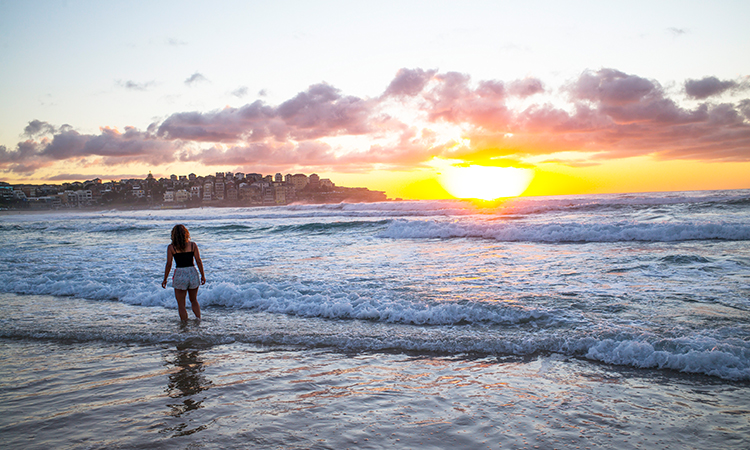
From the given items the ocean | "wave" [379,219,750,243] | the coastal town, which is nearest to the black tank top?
the ocean

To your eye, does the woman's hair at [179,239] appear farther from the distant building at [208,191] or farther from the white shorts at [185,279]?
the distant building at [208,191]

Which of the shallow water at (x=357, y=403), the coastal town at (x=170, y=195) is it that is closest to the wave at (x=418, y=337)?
the shallow water at (x=357, y=403)

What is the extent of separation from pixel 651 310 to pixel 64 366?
862cm

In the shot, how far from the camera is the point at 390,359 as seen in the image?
5125mm

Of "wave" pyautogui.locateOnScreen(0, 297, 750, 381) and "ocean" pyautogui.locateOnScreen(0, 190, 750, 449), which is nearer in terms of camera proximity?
"ocean" pyautogui.locateOnScreen(0, 190, 750, 449)

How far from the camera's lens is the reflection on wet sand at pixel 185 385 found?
11.2 ft

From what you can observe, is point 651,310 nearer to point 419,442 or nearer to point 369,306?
point 369,306

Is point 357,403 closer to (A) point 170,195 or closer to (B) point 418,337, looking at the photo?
(B) point 418,337

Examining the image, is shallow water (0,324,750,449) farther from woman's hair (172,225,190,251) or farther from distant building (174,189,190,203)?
distant building (174,189,190,203)

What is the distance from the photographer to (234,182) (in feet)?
433

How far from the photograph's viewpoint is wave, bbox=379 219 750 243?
1662 cm

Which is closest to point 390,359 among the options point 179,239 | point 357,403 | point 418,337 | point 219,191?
point 418,337

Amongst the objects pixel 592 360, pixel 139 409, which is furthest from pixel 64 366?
pixel 592 360

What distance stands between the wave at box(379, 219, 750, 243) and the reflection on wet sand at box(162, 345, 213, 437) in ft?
52.4
